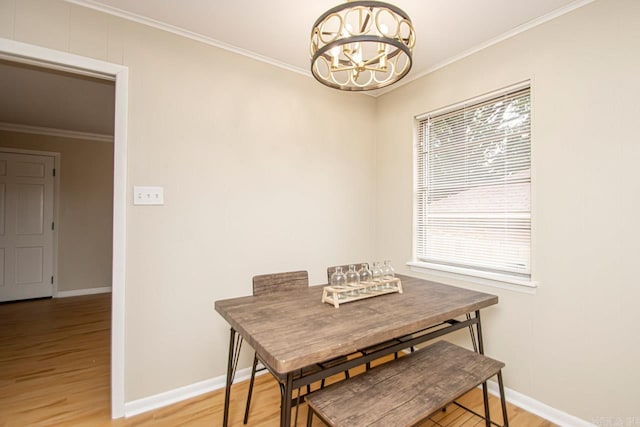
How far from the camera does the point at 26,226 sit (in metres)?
4.44

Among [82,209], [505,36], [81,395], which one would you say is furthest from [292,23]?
[82,209]

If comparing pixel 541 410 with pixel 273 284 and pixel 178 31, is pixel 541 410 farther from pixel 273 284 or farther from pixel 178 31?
pixel 178 31

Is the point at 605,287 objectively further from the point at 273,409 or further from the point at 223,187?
the point at 223,187

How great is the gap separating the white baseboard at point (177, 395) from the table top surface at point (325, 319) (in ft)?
3.16

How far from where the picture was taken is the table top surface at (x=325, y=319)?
3.69 ft

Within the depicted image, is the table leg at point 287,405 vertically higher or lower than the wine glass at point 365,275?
lower

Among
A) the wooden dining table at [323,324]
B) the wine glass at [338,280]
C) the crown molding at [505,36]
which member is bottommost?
the wooden dining table at [323,324]

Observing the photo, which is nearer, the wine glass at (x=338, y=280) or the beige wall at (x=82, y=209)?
the wine glass at (x=338, y=280)

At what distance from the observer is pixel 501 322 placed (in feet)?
7.00

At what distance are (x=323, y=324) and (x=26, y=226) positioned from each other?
5381mm

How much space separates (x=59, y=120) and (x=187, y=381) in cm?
417

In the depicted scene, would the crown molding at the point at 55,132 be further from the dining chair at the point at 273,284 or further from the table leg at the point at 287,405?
the table leg at the point at 287,405

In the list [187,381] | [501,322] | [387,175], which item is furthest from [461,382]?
[387,175]

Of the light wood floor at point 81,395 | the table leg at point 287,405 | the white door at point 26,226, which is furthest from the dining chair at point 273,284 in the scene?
the white door at point 26,226
